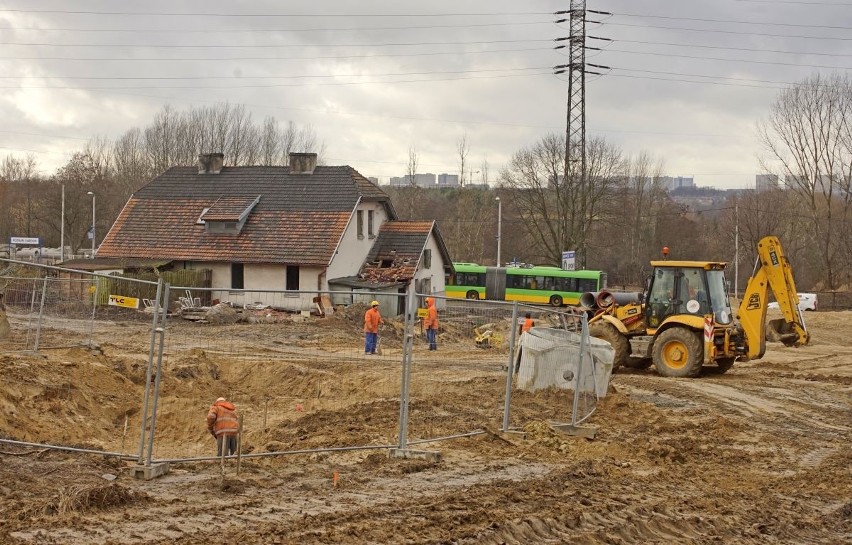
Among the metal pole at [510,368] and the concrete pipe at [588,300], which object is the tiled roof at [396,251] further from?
the metal pole at [510,368]

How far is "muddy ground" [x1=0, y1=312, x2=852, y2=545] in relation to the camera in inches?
328

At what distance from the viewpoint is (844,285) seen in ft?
214

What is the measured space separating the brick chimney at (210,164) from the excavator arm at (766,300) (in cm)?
2902

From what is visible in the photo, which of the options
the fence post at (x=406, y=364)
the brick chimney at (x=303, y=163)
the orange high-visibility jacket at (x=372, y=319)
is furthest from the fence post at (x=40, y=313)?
the brick chimney at (x=303, y=163)

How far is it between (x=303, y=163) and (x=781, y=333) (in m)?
26.2

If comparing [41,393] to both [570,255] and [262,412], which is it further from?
[570,255]

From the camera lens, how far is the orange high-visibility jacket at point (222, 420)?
11.3 metres

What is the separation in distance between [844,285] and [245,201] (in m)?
43.7

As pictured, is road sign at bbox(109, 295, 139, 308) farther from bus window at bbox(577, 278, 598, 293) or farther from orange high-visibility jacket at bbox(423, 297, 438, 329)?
bus window at bbox(577, 278, 598, 293)

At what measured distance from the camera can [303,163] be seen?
43.6m

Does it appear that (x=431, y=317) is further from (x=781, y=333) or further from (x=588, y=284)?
(x=588, y=284)

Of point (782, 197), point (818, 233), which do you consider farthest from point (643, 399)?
point (782, 197)

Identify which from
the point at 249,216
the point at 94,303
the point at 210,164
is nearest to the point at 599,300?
the point at 94,303

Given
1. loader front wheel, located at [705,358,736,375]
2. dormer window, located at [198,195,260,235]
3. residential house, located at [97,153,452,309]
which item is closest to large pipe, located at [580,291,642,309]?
loader front wheel, located at [705,358,736,375]
